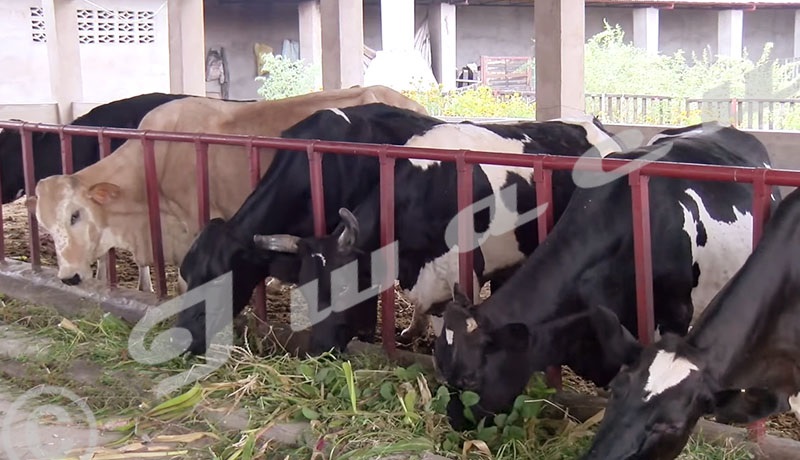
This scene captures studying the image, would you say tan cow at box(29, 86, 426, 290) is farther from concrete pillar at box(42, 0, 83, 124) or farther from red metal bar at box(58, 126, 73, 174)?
concrete pillar at box(42, 0, 83, 124)

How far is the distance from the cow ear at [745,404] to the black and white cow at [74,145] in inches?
216

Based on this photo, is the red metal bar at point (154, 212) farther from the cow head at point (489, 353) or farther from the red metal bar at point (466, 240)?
the cow head at point (489, 353)

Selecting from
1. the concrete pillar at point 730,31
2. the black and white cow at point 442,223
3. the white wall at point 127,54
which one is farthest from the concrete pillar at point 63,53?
the concrete pillar at point 730,31

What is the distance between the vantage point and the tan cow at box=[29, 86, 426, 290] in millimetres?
5438

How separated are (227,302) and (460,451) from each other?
5.47 ft

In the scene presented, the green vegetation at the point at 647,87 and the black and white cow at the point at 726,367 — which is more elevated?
the green vegetation at the point at 647,87

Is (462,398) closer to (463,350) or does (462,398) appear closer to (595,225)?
(463,350)

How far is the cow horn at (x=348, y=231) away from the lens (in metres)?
4.23

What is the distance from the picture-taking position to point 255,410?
12.7 ft

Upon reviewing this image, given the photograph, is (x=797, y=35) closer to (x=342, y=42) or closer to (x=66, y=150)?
(x=342, y=42)

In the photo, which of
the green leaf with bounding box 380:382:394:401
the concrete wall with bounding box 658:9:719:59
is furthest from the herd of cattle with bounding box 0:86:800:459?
the concrete wall with bounding box 658:9:719:59

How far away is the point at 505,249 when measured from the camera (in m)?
4.80

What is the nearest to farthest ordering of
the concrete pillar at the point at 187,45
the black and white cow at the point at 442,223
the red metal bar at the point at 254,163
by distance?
the black and white cow at the point at 442,223 < the red metal bar at the point at 254,163 < the concrete pillar at the point at 187,45

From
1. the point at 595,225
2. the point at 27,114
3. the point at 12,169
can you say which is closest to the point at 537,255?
the point at 595,225
